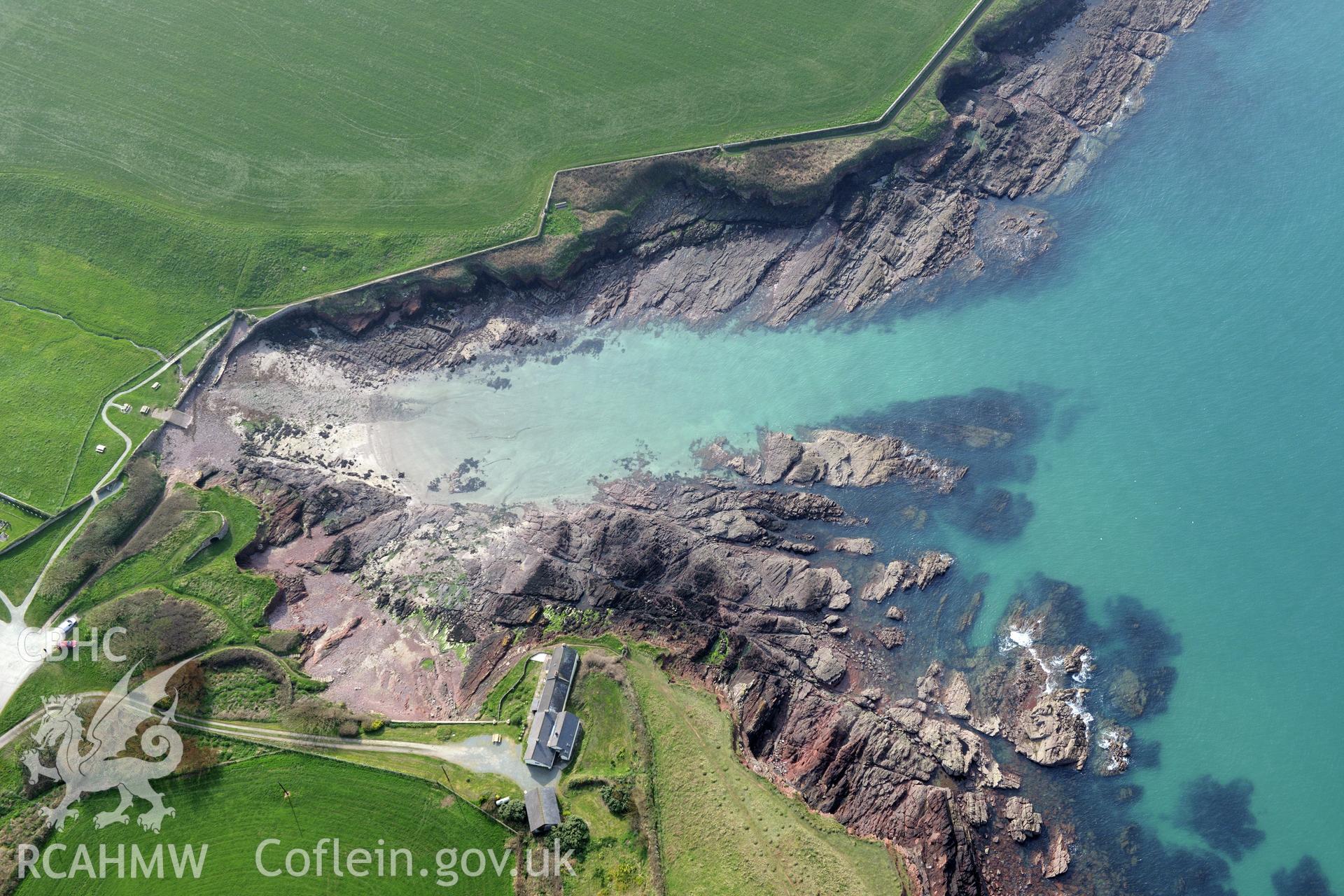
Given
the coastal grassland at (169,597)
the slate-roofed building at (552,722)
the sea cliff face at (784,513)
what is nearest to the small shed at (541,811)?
the slate-roofed building at (552,722)

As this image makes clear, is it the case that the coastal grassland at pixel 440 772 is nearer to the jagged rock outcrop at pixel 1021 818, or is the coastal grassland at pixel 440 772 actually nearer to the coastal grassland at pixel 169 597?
the coastal grassland at pixel 169 597

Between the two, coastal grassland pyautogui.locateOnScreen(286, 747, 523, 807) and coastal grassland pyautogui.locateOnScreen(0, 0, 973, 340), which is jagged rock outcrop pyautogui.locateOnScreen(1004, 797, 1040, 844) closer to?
coastal grassland pyautogui.locateOnScreen(286, 747, 523, 807)

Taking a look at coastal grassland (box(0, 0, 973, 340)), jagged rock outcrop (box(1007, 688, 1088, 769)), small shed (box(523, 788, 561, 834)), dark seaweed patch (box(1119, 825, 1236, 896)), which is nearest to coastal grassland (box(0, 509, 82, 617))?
coastal grassland (box(0, 0, 973, 340))

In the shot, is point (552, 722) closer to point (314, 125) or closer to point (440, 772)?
point (440, 772)

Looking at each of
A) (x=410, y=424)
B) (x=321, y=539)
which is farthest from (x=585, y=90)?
(x=321, y=539)

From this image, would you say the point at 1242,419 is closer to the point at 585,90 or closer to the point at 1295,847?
the point at 1295,847

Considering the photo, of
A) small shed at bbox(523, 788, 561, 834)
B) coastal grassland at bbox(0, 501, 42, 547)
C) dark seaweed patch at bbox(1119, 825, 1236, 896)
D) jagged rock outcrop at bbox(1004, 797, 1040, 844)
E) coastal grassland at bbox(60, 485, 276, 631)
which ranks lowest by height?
coastal grassland at bbox(0, 501, 42, 547)
